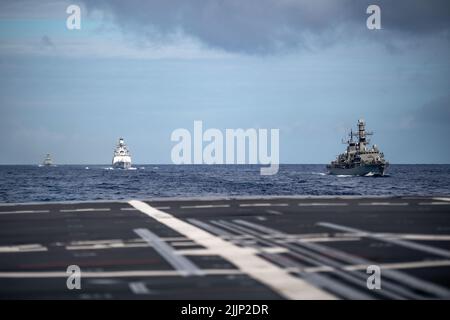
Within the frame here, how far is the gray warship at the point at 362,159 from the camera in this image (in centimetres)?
14788

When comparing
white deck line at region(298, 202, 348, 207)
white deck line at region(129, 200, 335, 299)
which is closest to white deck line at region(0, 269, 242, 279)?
white deck line at region(129, 200, 335, 299)

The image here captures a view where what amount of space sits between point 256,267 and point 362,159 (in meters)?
145

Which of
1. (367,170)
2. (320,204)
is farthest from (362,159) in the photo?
(320,204)

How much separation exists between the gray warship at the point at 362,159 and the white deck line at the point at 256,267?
A: 137985 mm

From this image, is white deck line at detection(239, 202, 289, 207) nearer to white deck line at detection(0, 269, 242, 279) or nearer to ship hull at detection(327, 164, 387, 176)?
white deck line at detection(0, 269, 242, 279)

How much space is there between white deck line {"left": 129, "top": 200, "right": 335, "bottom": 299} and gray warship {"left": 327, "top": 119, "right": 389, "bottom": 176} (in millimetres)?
137985

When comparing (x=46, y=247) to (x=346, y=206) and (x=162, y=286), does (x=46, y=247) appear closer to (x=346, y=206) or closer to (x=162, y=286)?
(x=162, y=286)

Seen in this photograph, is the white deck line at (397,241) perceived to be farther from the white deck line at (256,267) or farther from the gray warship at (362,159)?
the gray warship at (362,159)

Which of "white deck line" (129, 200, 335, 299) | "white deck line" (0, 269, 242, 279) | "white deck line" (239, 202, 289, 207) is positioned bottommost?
"white deck line" (0, 269, 242, 279)

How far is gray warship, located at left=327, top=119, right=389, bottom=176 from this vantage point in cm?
14788

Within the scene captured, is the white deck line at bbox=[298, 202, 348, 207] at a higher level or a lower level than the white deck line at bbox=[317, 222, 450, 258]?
higher

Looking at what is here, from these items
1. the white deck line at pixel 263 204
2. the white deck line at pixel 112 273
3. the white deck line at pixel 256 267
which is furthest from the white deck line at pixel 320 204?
the white deck line at pixel 112 273

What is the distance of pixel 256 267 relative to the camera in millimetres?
9805
